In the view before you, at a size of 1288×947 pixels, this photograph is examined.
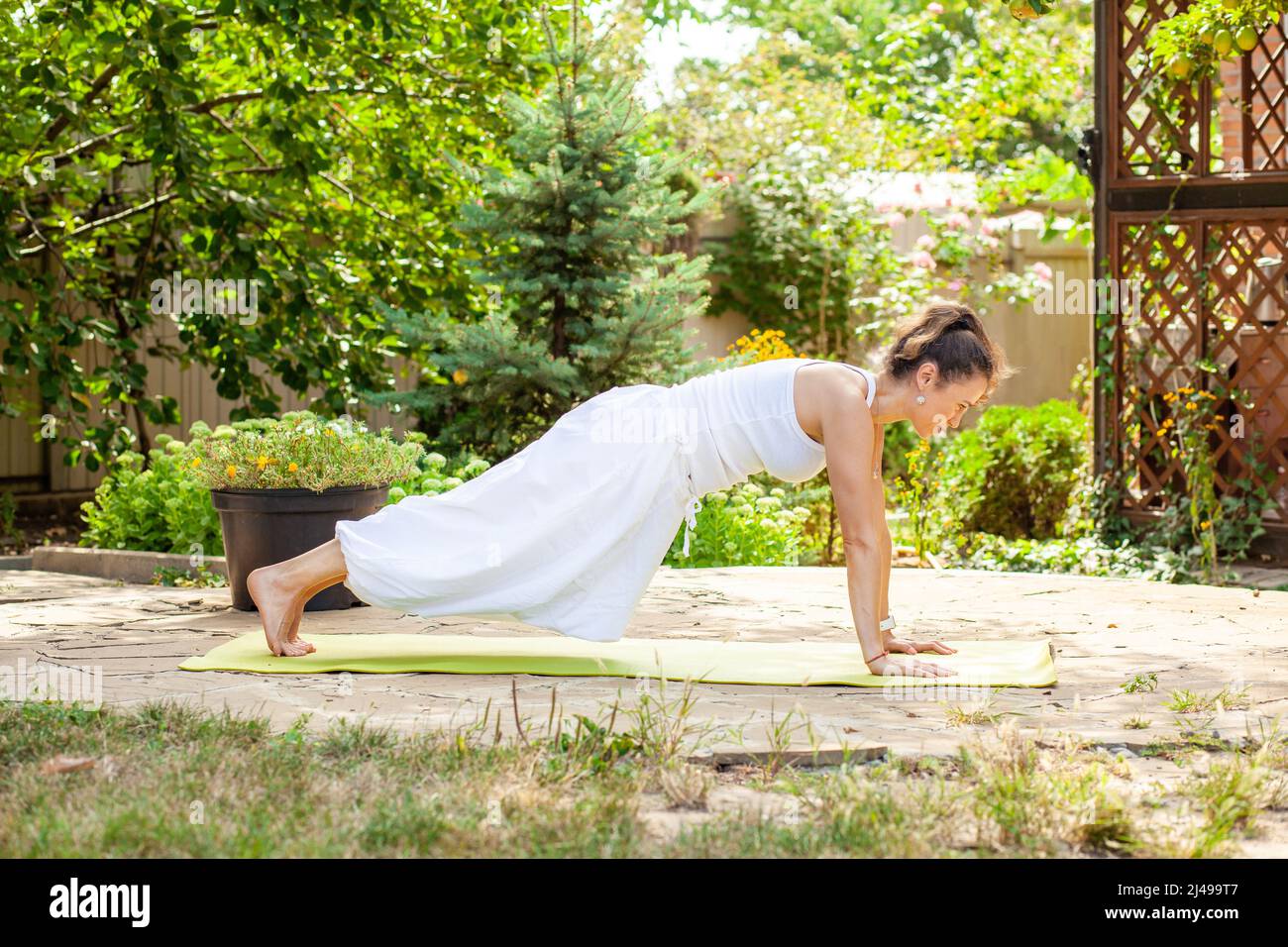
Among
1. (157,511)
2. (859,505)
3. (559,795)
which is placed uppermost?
(859,505)

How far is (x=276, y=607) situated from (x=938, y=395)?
6.62 feet

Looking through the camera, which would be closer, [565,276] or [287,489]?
[287,489]

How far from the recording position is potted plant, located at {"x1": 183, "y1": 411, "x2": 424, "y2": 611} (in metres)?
5.02

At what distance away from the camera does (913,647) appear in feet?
13.7

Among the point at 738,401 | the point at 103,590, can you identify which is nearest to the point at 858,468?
the point at 738,401

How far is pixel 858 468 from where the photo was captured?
3811 mm

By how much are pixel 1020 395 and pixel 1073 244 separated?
4.76 feet

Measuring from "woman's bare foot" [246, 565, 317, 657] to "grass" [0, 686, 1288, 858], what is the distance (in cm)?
92

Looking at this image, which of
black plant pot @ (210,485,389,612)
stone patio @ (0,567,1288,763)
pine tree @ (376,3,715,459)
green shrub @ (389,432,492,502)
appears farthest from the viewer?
pine tree @ (376,3,715,459)

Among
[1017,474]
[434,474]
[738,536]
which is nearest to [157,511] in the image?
[434,474]

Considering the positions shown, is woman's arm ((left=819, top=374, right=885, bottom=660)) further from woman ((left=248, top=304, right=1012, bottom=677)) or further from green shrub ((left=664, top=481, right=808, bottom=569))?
green shrub ((left=664, top=481, right=808, bottom=569))

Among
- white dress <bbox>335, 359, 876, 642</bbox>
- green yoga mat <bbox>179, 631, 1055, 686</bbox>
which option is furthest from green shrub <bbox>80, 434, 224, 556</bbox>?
white dress <bbox>335, 359, 876, 642</bbox>

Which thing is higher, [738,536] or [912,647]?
[738,536]

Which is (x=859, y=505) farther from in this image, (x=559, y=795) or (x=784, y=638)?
Answer: (x=559, y=795)
